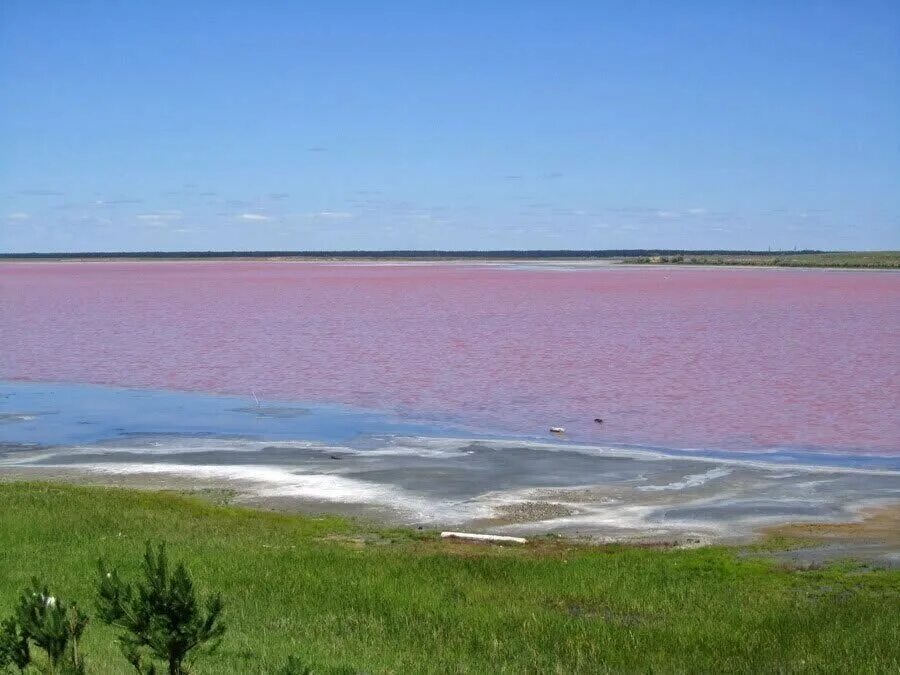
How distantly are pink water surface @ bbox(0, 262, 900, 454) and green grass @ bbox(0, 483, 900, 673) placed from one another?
1158 cm

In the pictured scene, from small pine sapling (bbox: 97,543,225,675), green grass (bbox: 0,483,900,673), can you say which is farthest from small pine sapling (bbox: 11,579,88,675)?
green grass (bbox: 0,483,900,673)

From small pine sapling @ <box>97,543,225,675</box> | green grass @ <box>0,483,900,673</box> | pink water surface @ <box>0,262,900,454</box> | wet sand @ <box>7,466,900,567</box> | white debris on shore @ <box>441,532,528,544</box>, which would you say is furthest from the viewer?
pink water surface @ <box>0,262,900,454</box>

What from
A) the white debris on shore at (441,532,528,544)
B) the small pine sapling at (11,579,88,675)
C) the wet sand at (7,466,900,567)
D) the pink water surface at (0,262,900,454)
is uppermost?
the small pine sapling at (11,579,88,675)

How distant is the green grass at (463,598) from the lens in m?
10.4

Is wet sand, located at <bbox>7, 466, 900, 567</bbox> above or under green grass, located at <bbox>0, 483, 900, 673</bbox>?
under

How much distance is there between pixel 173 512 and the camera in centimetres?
1833

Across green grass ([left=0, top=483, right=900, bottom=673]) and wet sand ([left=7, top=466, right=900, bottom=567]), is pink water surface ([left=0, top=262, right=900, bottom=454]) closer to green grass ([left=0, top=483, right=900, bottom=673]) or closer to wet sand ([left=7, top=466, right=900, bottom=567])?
wet sand ([left=7, top=466, right=900, bottom=567])

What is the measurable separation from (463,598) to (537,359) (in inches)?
1246

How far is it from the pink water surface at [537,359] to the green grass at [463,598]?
11.6m

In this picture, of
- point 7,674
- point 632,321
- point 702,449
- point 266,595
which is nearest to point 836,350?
point 632,321

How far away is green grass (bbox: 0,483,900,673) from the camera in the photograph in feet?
34.2

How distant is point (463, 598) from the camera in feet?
42.5

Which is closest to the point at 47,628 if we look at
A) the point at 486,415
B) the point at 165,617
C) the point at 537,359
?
the point at 165,617

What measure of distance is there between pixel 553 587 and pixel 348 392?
73.3 feet
